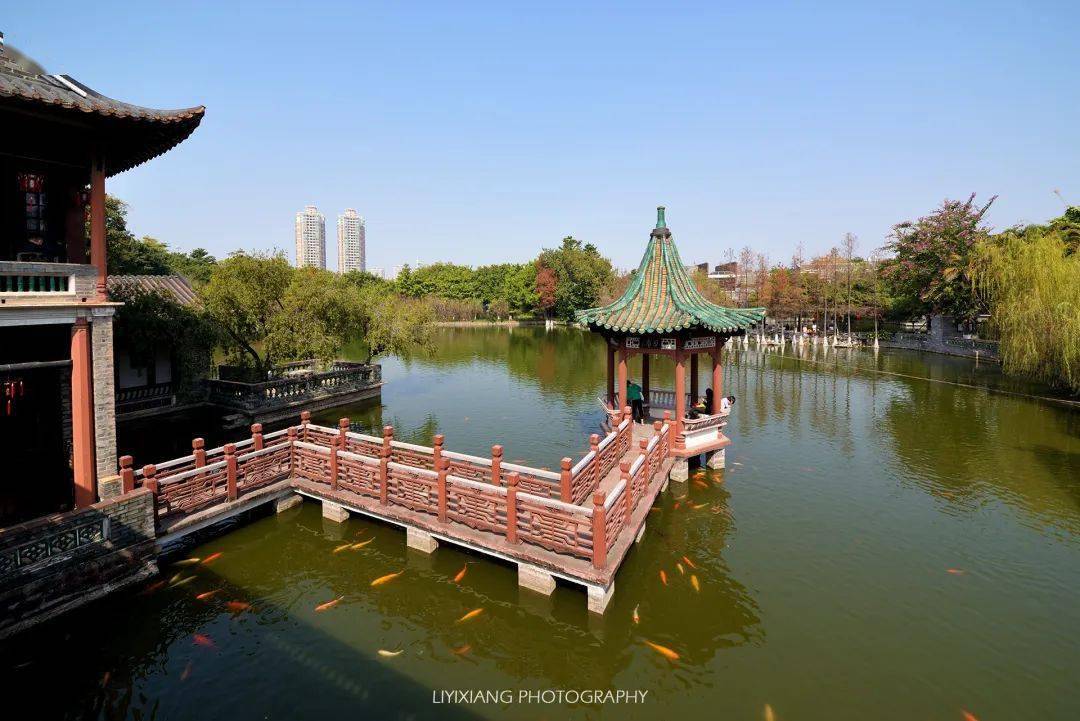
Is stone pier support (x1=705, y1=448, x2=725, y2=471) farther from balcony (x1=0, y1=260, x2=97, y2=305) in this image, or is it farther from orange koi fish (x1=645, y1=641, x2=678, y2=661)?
balcony (x1=0, y1=260, x2=97, y2=305)

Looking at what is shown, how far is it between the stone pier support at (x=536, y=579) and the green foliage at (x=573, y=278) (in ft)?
191

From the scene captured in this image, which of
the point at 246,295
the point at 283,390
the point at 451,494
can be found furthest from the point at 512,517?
the point at 283,390

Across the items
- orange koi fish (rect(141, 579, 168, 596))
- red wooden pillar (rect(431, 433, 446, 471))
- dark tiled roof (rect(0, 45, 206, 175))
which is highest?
dark tiled roof (rect(0, 45, 206, 175))

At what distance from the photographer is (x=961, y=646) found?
7027 mm

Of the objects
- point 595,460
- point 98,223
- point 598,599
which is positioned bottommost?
point 598,599

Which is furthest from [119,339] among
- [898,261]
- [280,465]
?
[898,261]

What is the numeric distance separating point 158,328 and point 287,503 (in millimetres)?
9381

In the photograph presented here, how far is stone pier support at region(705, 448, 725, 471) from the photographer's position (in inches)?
558

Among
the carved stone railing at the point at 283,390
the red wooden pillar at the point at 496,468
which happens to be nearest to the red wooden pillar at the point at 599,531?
the red wooden pillar at the point at 496,468

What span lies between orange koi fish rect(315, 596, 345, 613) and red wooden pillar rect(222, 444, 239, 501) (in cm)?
319

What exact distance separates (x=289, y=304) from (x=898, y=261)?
48128 millimetres

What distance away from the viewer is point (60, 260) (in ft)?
30.3

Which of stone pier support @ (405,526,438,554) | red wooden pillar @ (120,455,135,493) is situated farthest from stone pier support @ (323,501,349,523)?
red wooden pillar @ (120,455,135,493)

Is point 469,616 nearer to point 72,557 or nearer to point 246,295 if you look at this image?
point 72,557
